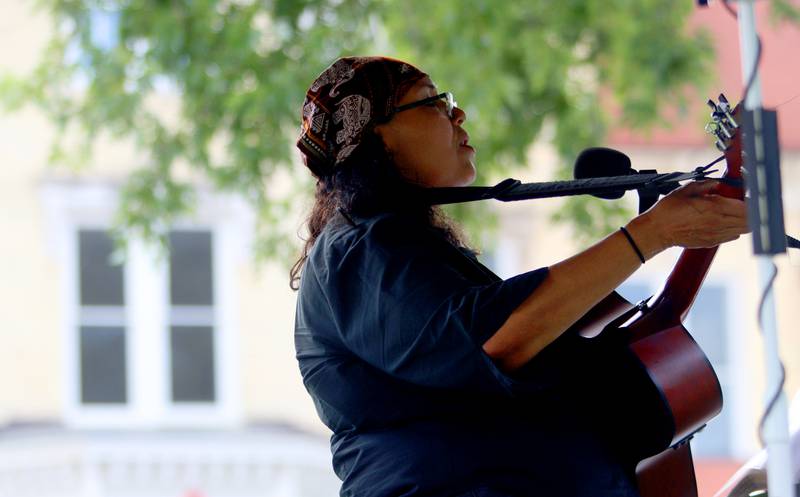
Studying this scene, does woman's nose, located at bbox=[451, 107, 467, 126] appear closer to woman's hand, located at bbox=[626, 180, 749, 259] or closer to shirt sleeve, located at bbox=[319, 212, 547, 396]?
shirt sleeve, located at bbox=[319, 212, 547, 396]

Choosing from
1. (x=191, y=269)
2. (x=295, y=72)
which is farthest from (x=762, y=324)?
(x=191, y=269)

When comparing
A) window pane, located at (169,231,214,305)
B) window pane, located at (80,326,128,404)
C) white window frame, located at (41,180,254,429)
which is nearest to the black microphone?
white window frame, located at (41,180,254,429)

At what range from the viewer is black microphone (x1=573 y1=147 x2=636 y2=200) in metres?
2.20

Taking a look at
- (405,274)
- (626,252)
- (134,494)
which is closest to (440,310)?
(405,274)

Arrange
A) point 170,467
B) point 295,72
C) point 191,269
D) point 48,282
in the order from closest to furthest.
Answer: point 295,72
point 170,467
point 48,282
point 191,269

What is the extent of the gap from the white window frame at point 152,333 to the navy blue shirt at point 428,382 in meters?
7.51

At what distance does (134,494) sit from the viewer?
915cm

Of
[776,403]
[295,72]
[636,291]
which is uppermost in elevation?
[295,72]

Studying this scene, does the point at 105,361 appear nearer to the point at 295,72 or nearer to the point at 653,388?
the point at 295,72

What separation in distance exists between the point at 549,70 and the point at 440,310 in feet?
15.0

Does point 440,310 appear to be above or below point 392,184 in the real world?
below

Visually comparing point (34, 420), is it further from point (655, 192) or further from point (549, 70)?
point (655, 192)

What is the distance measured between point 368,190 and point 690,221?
53 cm

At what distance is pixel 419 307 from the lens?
1.83 metres
